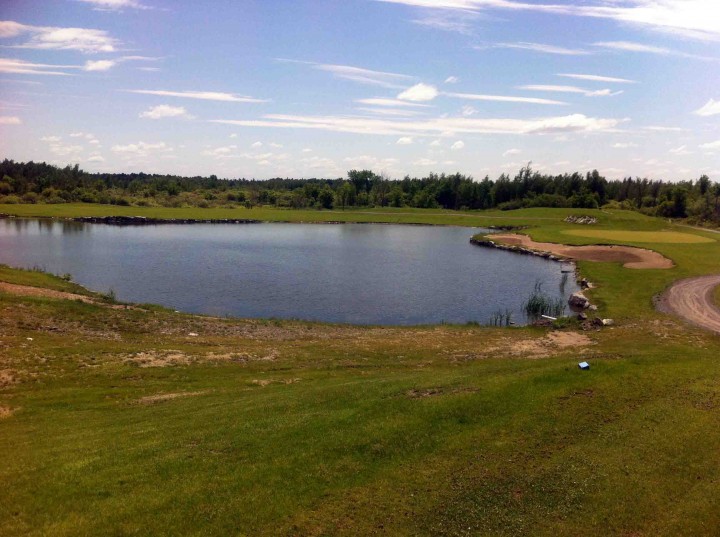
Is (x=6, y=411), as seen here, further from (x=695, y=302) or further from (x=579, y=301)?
(x=695, y=302)

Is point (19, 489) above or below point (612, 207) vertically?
below

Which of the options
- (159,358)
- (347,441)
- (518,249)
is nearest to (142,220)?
(518,249)

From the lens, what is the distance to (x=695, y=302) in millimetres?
44562

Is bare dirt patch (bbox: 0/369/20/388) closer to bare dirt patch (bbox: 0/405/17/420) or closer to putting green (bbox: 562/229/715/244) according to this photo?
bare dirt patch (bbox: 0/405/17/420)

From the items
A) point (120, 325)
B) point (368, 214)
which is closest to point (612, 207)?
point (368, 214)

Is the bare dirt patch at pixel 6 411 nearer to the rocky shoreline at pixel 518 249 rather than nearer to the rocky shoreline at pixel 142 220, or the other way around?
the rocky shoreline at pixel 518 249

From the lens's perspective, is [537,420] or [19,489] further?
[537,420]

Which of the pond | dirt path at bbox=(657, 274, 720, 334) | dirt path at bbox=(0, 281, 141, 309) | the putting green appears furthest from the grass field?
the putting green

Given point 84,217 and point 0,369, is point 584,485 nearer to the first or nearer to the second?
point 0,369

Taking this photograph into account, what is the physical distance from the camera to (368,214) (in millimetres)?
179500

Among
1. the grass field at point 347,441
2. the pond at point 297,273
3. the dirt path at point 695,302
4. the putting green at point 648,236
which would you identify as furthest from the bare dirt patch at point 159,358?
the putting green at point 648,236

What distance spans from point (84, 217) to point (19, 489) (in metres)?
146

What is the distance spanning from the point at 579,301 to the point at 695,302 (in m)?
9.37

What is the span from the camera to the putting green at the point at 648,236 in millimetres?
88375
